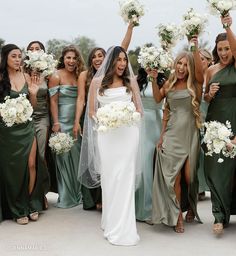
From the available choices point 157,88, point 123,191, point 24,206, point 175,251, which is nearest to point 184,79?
point 157,88

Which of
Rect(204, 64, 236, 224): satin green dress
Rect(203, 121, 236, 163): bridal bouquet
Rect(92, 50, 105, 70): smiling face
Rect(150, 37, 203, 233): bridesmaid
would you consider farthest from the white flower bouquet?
Rect(92, 50, 105, 70): smiling face

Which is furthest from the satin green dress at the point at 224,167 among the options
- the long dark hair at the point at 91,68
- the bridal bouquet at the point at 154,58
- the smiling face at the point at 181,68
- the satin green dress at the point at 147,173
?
the long dark hair at the point at 91,68

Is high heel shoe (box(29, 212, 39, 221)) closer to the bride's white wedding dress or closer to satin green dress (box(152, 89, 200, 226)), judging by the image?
the bride's white wedding dress

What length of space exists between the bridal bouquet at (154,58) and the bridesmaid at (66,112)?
171 cm

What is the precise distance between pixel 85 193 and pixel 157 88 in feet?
6.96

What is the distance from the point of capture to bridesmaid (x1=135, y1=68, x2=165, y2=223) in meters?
6.94

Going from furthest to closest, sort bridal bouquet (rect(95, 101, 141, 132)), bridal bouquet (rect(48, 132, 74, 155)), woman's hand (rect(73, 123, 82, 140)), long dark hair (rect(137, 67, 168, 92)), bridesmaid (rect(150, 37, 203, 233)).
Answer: woman's hand (rect(73, 123, 82, 140)) → bridal bouquet (rect(48, 132, 74, 155)) → long dark hair (rect(137, 67, 168, 92)) → bridesmaid (rect(150, 37, 203, 233)) → bridal bouquet (rect(95, 101, 141, 132))

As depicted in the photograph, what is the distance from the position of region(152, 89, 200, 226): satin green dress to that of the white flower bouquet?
Answer: 1130 mm

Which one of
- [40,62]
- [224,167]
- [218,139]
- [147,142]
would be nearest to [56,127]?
[40,62]

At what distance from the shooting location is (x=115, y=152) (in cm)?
602

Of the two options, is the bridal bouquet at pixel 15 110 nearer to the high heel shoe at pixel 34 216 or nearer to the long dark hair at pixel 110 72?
the long dark hair at pixel 110 72

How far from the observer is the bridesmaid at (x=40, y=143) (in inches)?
281

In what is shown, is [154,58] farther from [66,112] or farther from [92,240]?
[92,240]

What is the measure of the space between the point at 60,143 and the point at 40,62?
4.25ft
